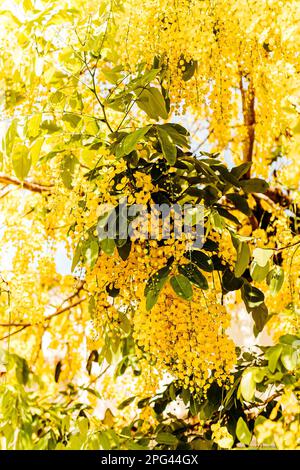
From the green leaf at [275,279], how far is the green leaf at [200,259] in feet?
0.58

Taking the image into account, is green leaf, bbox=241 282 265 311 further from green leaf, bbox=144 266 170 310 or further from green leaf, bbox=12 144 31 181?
green leaf, bbox=12 144 31 181

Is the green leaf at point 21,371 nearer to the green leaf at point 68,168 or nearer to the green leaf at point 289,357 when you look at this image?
the green leaf at point 68,168

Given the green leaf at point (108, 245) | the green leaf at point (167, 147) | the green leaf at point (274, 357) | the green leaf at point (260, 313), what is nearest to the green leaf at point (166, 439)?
the green leaf at point (260, 313)

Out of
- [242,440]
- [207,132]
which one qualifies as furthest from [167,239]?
[207,132]

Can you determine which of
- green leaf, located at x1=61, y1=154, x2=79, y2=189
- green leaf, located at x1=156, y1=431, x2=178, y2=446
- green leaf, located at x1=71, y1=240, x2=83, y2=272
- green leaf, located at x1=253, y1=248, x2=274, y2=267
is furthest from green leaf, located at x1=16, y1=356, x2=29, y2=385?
green leaf, located at x1=253, y1=248, x2=274, y2=267

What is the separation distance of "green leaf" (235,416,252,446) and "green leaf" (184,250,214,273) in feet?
1.19

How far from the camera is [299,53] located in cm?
170

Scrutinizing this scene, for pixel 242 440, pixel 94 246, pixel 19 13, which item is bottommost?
pixel 242 440

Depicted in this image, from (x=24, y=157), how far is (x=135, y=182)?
27cm

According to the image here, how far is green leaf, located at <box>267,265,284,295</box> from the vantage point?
144 cm

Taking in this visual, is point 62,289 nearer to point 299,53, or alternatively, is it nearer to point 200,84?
point 200,84

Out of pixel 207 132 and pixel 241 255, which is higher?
pixel 207 132

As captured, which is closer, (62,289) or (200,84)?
(200,84)

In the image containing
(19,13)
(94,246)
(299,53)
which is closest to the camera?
(94,246)
